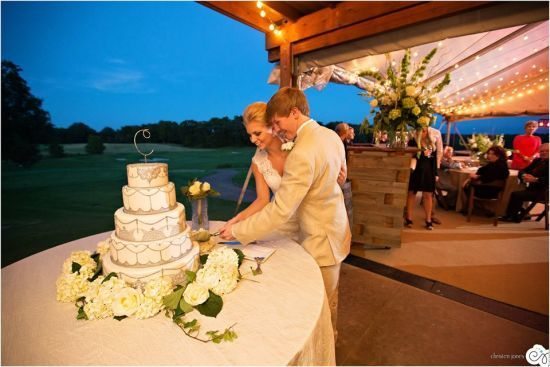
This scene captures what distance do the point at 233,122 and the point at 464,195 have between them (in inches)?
194

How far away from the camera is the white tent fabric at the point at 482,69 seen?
3.58 metres

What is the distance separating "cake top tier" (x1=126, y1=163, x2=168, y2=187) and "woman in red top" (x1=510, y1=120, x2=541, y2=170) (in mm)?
6846

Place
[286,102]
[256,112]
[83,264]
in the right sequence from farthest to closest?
[256,112] → [286,102] → [83,264]

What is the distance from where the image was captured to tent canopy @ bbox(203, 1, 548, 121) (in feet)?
7.03

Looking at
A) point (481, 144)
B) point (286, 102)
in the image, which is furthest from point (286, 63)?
point (481, 144)

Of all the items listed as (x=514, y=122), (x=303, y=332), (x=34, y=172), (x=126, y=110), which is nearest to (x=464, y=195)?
(x=303, y=332)

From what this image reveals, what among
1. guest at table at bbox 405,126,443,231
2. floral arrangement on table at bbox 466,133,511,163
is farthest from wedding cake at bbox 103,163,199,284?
floral arrangement on table at bbox 466,133,511,163

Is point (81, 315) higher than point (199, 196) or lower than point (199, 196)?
lower

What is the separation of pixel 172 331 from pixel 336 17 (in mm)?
3238

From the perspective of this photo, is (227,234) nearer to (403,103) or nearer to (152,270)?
(152,270)

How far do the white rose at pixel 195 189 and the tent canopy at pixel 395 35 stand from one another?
2.16 metres

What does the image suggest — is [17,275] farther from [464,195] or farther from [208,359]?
[464,195]

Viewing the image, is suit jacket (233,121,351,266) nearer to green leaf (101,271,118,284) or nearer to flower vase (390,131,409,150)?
green leaf (101,271,118,284)

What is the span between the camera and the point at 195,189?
4.51ft
